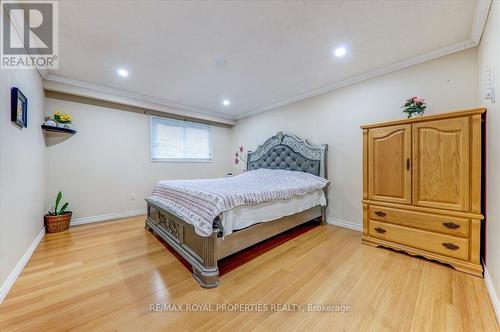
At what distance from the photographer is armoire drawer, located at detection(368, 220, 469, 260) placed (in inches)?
73.7

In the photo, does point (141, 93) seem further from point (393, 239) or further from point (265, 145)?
point (393, 239)

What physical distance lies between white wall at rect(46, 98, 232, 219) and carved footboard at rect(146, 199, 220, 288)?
1.62 metres

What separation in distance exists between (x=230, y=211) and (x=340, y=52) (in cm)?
222

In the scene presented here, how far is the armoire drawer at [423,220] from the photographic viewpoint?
1.88 m

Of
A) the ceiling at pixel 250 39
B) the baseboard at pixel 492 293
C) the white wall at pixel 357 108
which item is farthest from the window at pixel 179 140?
the baseboard at pixel 492 293

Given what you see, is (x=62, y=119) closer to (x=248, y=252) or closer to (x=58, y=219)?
(x=58, y=219)

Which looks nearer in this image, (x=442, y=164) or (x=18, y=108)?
(x=18, y=108)

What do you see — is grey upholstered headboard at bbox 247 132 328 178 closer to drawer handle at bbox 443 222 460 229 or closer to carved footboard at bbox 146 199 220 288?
drawer handle at bbox 443 222 460 229

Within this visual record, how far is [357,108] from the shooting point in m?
3.05

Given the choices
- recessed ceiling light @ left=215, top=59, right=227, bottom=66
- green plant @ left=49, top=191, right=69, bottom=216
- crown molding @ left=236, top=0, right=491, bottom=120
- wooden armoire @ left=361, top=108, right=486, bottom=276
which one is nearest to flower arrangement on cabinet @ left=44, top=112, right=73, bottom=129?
green plant @ left=49, top=191, right=69, bottom=216

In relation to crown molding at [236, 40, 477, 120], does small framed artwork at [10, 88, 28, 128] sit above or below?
below

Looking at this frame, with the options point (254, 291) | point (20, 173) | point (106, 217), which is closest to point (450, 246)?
point (254, 291)

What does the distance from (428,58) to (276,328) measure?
3297mm
